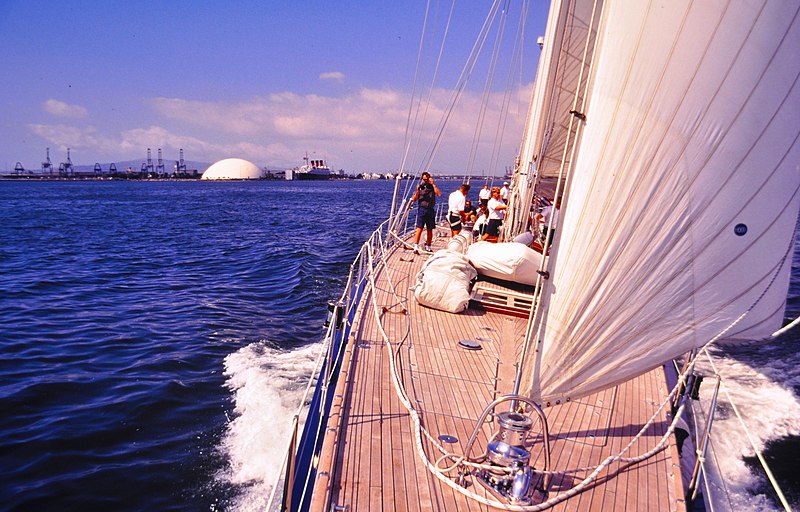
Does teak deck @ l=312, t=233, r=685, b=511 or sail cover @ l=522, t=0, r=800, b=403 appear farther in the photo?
teak deck @ l=312, t=233, r=685, b=511

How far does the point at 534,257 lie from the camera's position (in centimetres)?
850

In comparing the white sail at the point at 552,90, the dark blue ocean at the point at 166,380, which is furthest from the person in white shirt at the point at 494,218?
the dark blue ocean at the point at 166,380

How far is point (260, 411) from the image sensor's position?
8531 mm

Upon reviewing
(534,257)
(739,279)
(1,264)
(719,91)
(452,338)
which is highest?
(719,91)

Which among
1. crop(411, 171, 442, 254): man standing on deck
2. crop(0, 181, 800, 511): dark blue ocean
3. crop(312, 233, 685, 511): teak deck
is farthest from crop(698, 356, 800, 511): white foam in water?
crop(411, 171, 442, 254): man standing on deck

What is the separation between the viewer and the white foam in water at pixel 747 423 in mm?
6848

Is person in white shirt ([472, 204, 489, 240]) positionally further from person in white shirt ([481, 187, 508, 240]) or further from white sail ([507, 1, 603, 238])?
white sail ([507, 1, 603, 238])

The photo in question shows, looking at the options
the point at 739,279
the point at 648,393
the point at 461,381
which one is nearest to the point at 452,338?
the point at 461,381

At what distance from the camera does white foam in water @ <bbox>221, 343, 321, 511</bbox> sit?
6.74m

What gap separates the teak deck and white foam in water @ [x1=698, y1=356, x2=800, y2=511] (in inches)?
77.3

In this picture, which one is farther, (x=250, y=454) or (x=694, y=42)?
(x=250, y=454)

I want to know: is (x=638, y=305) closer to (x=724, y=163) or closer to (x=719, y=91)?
(x=724, y=163)

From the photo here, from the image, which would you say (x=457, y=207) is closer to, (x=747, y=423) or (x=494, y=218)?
(x=494, y=218)

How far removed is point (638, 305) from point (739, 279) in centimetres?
66
